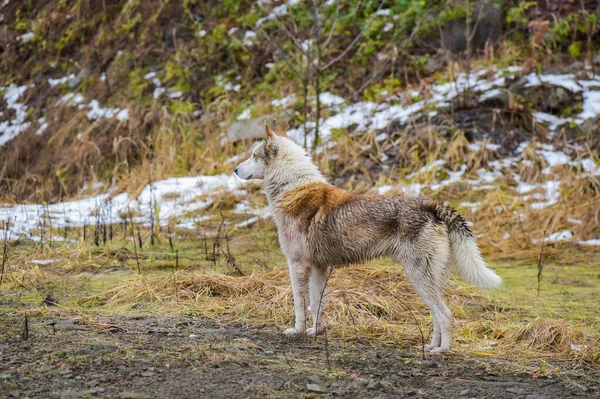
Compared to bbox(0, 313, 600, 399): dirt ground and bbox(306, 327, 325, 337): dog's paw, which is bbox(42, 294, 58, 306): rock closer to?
bbox(0, 313, 600, 399): dirt ground

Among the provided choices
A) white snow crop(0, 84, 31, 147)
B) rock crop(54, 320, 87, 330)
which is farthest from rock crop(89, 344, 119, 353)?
white snow crop(0, 84, 31, 147)

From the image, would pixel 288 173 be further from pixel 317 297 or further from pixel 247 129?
pixel 247 129

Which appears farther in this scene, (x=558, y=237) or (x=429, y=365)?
(x=558, y=237)

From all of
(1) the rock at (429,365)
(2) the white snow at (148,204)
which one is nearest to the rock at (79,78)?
(2) the white snow at (148,204)

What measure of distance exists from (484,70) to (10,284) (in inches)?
405

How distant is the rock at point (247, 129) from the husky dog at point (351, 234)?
7827 millimetres

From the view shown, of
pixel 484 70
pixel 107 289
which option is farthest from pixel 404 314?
pixel 484 70

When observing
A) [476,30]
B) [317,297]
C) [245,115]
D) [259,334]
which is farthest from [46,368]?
[476,30]

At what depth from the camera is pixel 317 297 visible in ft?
20.3

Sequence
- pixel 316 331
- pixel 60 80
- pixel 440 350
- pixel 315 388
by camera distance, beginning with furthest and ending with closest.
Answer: pixel 60 80
pixel 316 331
pixel 440 350
pixel 315 388

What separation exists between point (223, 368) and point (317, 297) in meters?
1.62

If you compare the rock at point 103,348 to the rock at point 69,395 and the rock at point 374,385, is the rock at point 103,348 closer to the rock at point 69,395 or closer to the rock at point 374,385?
the rock at point 69,395

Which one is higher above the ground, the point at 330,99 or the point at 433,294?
the point at 330,99

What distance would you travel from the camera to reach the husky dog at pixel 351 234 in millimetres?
5613
